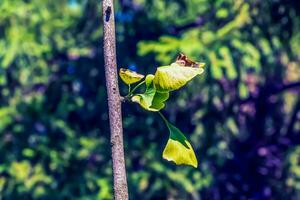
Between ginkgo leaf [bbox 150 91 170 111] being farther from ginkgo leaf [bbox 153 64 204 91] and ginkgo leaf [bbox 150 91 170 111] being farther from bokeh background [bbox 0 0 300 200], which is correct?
bokeh background [bbox 0 0 300 200]

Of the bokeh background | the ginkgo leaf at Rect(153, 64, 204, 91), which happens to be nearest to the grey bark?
the ginkgo leaf at Rect(153, 64, 204, 91)

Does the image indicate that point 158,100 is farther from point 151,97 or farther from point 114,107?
point 114,107

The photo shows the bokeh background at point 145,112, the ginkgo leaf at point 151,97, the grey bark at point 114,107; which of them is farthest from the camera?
the bokeh background at point 145,112

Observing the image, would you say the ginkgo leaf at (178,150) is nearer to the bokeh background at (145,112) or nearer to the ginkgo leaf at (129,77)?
the ginkgo leaf at (129,77)

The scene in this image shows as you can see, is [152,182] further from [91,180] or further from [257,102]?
[257,102]

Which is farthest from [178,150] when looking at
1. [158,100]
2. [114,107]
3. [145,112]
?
[145,112]

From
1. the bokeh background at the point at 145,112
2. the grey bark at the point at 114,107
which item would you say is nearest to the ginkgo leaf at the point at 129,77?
the grey bark at the point at 114,107
